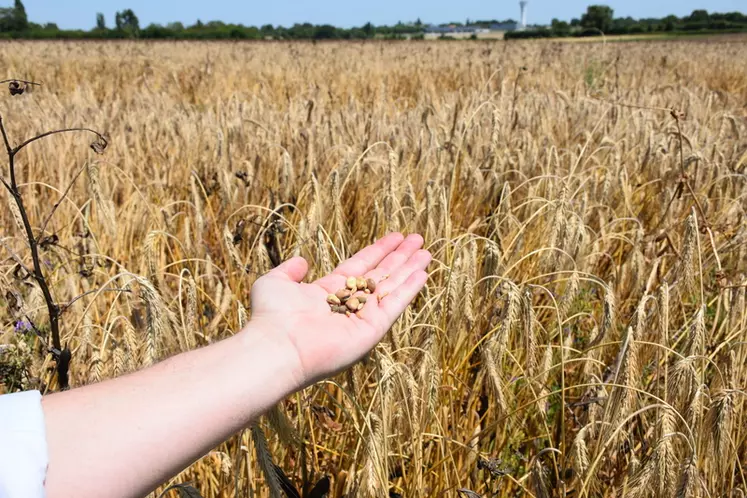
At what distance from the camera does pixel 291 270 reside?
1.17 m

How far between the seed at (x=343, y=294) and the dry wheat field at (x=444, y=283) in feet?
0.37

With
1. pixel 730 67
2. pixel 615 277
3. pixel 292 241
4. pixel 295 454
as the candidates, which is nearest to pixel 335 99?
pixel 292 241

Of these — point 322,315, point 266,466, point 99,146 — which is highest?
point 99,146

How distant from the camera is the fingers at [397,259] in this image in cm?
139

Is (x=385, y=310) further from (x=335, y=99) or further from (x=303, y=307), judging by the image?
(x=335, y=99)

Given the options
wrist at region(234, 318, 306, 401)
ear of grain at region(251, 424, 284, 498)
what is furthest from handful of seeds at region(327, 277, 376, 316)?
ear of grain at region(251, 424, 284, 498)

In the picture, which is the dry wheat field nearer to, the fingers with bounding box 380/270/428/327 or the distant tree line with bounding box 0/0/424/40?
the fingers with bounding box 380/270/428/327

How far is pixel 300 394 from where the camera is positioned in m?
1.27

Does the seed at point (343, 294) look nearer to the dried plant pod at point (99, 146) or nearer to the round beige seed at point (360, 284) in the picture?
the round beige seed at point (360, 284)

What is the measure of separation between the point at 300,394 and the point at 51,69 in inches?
331

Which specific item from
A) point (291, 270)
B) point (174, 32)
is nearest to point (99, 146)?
point (291, 270)

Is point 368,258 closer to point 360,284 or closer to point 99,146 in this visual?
point 360,284

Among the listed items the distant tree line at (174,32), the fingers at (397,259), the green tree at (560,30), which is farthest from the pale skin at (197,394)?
the distant tree line at (174,32)

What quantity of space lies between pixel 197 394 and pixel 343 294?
1.47ft
